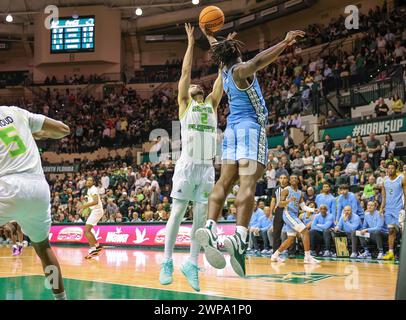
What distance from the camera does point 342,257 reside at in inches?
438

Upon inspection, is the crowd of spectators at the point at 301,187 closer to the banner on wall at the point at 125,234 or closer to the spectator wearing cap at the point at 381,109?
the banner on wall at the point at 125,234

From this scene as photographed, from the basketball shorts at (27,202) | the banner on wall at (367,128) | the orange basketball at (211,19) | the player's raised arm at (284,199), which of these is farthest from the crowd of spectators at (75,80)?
the basketball shorts at (27,202)

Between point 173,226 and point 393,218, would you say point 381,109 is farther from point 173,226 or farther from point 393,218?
point 173,226

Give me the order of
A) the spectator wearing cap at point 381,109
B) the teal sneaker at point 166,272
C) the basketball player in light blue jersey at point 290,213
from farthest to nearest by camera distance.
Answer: the spectator wearing cap at point 381,109 → the basketball player in light blue jersey at point 290,213 → the teal sneaker at point 166,272

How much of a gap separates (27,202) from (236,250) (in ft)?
5.58

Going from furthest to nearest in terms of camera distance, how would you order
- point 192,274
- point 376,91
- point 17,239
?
point 376,91
point 17,239
point 192,274

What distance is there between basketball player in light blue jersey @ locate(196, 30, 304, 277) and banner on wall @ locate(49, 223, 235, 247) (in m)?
9.13

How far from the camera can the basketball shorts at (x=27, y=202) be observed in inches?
159

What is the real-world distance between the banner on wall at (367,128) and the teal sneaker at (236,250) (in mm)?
11117

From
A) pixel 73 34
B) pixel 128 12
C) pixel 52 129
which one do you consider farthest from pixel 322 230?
pixel 128 12

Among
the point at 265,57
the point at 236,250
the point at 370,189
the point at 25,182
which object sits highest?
the point at 265,57

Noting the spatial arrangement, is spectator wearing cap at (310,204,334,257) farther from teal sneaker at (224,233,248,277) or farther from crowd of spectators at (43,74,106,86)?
crowd of spectators at (43,74,106,86)

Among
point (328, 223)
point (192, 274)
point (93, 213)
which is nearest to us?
point (192, 274)

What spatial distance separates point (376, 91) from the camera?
16.2 meters
